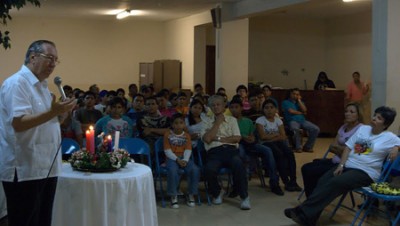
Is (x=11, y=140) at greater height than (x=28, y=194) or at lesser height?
greater

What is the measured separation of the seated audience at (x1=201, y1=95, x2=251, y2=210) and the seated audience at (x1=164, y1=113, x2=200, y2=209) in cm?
17

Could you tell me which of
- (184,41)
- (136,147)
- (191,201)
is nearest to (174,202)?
(191,201)

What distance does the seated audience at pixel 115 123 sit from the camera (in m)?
5.52

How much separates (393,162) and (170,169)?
2.18 m

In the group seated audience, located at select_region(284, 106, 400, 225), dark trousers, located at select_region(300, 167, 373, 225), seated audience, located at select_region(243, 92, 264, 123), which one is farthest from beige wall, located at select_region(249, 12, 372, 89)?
dark trousers, located at select_region(300, 167, 373, 225)

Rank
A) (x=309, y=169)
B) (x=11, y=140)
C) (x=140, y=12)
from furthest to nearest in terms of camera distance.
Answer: (x=140, y=12) < (x=309, y=169) < (x=11, y=140)

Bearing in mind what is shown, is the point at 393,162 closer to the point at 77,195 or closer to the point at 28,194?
the point at 77,195

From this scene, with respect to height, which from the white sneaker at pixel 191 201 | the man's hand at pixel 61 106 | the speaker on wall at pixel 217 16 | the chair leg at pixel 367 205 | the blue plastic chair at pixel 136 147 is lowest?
the white sneaker at pixel 191 201

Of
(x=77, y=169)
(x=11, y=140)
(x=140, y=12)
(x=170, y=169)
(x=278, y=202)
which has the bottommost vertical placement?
(x=278, y=202)

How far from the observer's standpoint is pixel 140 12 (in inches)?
459

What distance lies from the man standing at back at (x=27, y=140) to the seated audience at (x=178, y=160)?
2525 millimetres

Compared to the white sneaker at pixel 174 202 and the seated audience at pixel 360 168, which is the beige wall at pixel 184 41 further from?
the seated audience at pixel 360 168


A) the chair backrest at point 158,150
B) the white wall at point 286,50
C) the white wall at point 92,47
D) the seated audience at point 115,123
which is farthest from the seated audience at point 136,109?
the white wall at point 92,47

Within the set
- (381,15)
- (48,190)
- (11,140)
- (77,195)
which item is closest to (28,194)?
(48,190)
